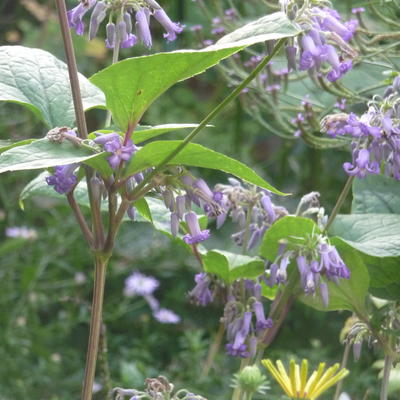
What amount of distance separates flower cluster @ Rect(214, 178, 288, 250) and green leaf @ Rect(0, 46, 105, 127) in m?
0.25

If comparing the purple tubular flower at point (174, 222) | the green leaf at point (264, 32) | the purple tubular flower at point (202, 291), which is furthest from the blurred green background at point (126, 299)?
the green leaf at point (264, 32)

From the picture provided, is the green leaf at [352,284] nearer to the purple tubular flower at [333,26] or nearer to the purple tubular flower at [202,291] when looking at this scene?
the purple tubular flower at [202,291]

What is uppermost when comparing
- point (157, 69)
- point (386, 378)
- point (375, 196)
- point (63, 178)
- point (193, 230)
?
point (157, 69)

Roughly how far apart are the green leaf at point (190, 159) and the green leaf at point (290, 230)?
221 mm

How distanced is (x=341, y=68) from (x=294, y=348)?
1447 mm

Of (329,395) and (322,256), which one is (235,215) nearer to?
(322,256)

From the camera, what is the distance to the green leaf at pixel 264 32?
2.62ft

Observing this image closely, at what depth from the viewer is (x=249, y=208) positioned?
1283 millimetres

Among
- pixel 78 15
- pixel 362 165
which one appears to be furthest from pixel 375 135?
pixel 78 15

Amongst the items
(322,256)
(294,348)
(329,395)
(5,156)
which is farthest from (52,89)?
(294,348)

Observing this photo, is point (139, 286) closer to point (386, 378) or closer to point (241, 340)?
point (241, 340)

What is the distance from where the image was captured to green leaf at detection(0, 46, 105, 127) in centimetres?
110

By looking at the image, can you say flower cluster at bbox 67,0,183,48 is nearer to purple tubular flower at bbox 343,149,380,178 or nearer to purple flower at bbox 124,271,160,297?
purple tubular flower at bbox 343,149,380,178

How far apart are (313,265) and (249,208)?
19 centimetres
